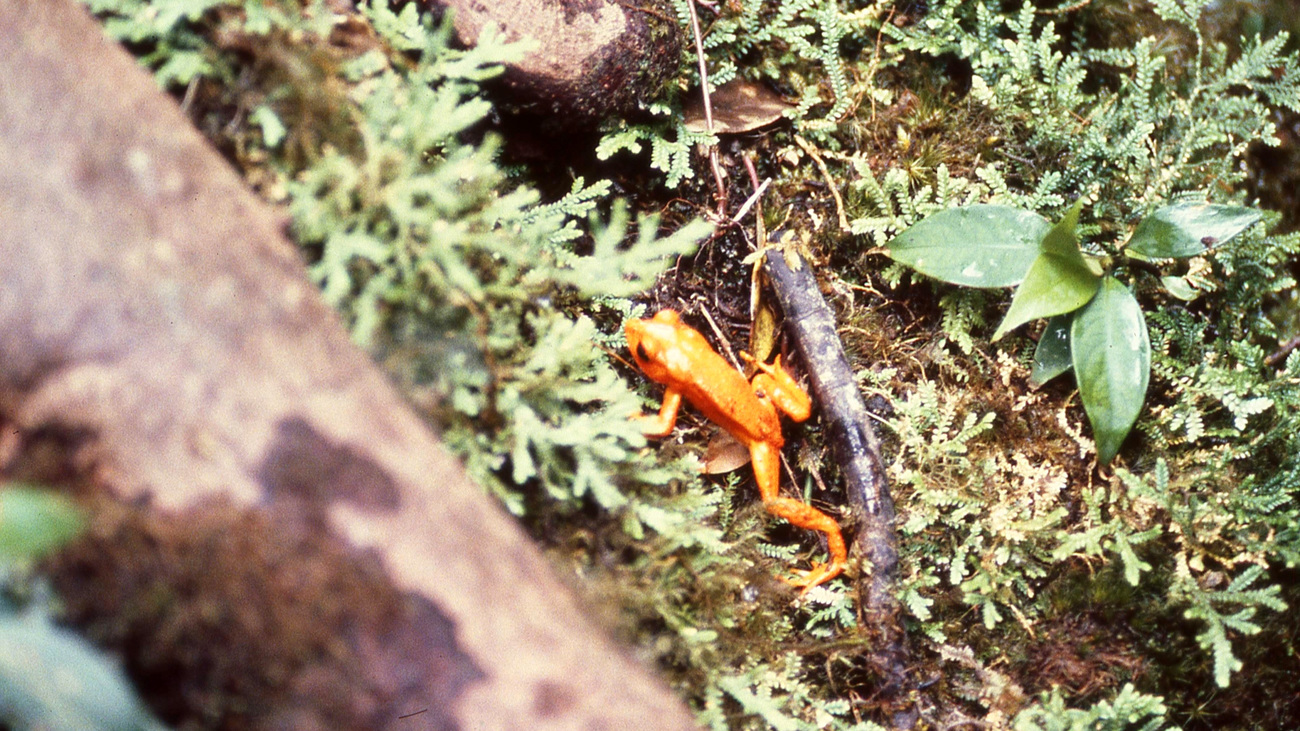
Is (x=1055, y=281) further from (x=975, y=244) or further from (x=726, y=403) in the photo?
(x=726, y=403)

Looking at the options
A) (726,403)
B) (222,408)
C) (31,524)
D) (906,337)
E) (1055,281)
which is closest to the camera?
(31,524)

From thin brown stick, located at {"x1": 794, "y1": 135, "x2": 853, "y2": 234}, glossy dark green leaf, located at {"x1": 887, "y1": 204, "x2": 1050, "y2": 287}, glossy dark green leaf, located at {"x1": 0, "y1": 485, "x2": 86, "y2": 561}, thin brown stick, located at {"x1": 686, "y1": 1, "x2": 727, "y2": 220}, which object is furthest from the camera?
thin brown stick, located at {"x1": 794, "y1": 135, "x2": 853, "y2": 234}

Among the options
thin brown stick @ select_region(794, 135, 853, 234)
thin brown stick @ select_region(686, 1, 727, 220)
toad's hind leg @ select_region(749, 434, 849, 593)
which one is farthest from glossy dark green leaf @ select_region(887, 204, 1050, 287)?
toad's hind leg @ select_region(749, 434, 849, 593)

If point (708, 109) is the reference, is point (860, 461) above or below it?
below

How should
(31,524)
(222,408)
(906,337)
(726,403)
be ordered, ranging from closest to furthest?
(31,524) → (222,408) → (726,403) → (906,337)

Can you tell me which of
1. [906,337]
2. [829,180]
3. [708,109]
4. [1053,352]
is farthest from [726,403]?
[1053,352]

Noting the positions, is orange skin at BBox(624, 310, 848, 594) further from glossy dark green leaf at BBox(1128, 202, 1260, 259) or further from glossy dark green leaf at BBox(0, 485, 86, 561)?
glossy dark green leaf at BBox(0, 485, 86, 561)

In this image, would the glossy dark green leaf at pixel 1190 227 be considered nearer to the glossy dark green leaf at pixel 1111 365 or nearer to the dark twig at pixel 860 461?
the glossy dark green leaf at pixel 1111 365
